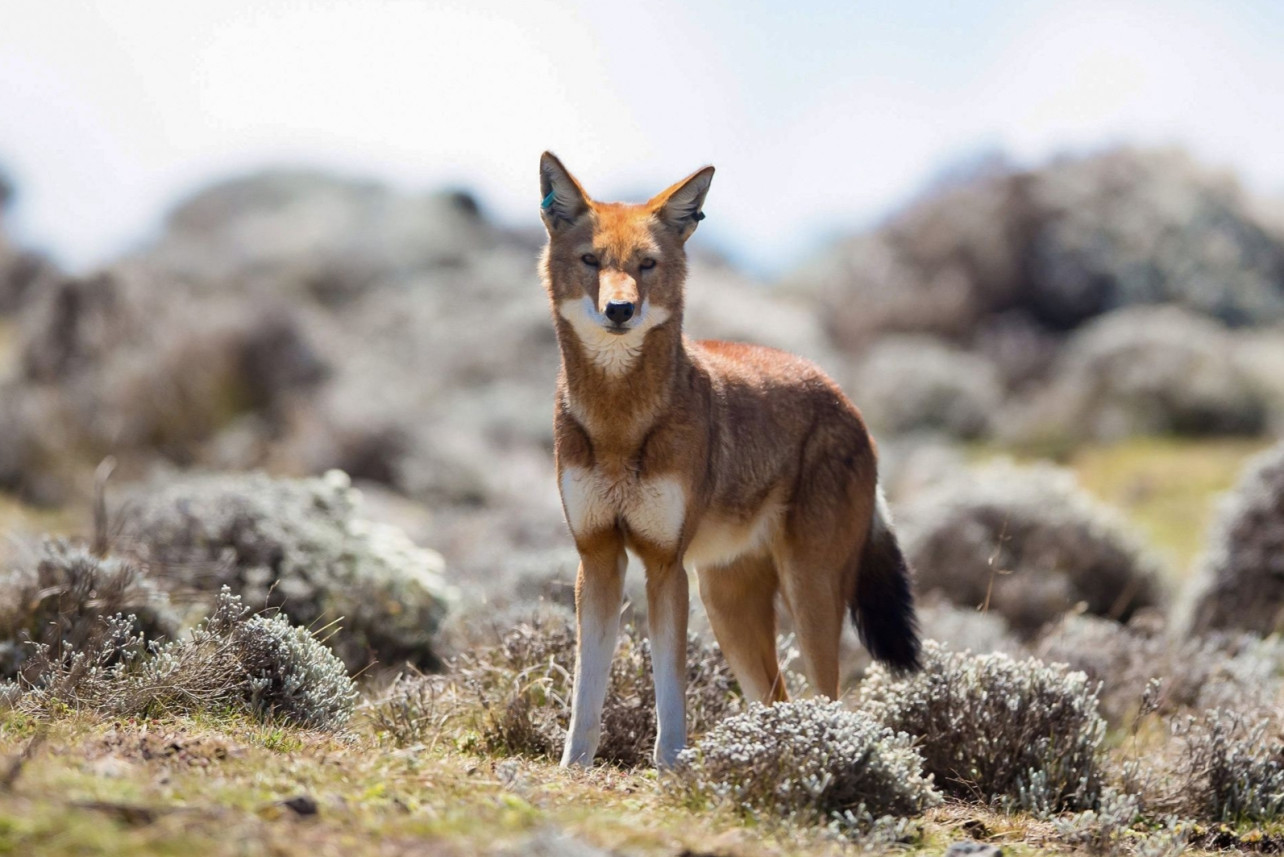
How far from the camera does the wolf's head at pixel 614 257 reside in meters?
5.36

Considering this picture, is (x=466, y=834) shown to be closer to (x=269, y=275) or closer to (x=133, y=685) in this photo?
(x=133, y=685)

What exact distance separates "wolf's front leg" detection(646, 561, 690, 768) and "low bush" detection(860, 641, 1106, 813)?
1218 mm

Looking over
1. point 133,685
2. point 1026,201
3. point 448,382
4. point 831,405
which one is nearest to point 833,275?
point 1026,201

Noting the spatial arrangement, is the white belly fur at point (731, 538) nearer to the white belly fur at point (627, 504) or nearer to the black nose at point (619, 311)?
the white belly fur at point (627, 504)

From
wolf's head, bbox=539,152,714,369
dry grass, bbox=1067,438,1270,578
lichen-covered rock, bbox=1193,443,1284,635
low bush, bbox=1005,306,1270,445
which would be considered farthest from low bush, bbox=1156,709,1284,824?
low bush, bbox=1005,306,1270,445

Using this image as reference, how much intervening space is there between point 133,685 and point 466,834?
6.67ft

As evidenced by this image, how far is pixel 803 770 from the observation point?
4586mm

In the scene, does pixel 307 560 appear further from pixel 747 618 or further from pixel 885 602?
pixel 885 602

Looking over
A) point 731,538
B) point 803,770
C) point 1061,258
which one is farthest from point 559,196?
point 1061,258

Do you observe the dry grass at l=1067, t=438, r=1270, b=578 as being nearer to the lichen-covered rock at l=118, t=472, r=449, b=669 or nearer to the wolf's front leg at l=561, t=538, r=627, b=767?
the lichen-covered rock at l=118, t=472, r=449, b=669

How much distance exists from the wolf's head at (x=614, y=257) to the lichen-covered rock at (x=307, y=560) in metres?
2.96

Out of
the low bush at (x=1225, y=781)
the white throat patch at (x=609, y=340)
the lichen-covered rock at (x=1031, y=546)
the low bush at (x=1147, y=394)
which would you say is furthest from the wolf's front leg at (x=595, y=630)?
the low bush at (x=1147, y=394)

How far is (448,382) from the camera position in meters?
23.0

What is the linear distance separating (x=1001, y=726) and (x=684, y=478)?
1940 millimetres
